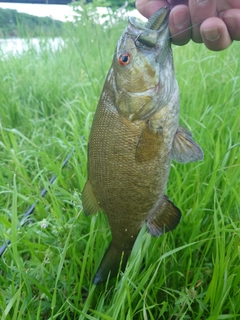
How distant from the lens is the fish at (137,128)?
1212 mm

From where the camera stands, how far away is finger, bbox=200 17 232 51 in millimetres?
1196

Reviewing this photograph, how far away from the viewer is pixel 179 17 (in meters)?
1.21

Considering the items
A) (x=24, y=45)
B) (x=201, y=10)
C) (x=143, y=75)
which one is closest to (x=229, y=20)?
(x=201, y=10)

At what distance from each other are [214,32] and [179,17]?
0.13 meters

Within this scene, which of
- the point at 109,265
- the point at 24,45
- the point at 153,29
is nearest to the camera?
the point at 153,29

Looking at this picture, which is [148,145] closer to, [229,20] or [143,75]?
[143,75]

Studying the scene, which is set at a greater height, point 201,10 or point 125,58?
point 201,10

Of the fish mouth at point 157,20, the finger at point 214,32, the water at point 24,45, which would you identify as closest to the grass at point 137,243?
the finger at point 214,32

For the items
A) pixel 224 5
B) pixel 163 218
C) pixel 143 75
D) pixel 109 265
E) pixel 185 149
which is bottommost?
pixel 109 265

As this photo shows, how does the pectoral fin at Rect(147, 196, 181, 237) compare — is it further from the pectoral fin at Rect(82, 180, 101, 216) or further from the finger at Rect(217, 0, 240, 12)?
the finger at Rect(217, 0, 240, 12)

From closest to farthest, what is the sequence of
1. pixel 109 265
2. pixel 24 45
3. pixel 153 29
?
pixel 153 29
pixel 109 265
pixel 24 45

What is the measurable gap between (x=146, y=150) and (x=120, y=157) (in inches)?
3.8

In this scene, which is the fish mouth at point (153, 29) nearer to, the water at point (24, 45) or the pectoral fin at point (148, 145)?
the pectoral fin at point (148, 145)

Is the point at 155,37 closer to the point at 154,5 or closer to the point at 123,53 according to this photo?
the point at 123,53
